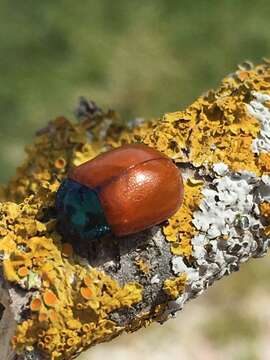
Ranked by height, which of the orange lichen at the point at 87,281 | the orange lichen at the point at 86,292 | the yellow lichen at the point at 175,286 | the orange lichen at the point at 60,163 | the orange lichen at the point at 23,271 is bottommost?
the orange lichen at the point at 60,163

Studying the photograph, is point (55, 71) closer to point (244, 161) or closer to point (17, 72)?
point (17, 72)

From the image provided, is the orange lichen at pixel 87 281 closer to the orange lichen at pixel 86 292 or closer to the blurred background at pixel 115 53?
the orange lichen at pixel 86 292

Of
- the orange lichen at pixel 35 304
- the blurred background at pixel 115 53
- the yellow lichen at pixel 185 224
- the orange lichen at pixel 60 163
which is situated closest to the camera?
the orange lichen at pixel 35 304

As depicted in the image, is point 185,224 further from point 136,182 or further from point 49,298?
point 49,298

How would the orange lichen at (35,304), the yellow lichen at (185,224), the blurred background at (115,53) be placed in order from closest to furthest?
1. the orange lichen at (35,304)
2. the yellow lichen at (185,224)
3. the blurred background at (115,53)

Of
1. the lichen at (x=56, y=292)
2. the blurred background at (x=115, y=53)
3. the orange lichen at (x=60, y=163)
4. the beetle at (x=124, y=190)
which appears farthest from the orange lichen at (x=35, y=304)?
the blurred background at (x=115, y=53)

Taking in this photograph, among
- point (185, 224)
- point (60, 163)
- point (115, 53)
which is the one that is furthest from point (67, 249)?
point (115, 53)

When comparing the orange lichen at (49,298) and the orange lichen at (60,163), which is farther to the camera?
the orange lichen at (60,163)

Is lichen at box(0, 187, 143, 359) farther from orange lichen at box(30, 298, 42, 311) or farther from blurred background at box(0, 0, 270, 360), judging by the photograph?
blurred background at box(0, 0, 270, 360)
